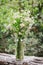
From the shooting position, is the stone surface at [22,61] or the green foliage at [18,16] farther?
the stone surface at [22,61]

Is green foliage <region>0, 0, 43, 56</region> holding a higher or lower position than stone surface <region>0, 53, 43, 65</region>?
higher

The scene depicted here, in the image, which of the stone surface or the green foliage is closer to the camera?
the green foliage

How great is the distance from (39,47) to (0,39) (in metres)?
0.92

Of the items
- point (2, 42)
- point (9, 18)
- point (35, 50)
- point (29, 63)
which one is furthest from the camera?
point (2, 42)

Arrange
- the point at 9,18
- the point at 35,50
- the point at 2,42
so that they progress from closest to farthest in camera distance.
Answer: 1. the point at 9,18
2. the point at 35,50
3. the point at 2,42

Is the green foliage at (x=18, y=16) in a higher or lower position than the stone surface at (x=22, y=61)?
higher

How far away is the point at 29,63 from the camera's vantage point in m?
2.28

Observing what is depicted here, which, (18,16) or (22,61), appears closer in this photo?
(18,16)

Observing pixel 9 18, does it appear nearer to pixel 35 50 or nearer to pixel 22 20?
pixel 22 20

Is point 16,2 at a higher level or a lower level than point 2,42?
higher

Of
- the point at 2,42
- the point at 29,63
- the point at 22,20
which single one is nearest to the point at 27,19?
the point at 22,20

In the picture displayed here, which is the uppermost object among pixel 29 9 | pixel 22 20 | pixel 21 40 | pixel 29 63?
pixel 29 9

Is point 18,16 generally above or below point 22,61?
above

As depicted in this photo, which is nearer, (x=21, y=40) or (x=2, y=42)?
(x=21, y=40)
